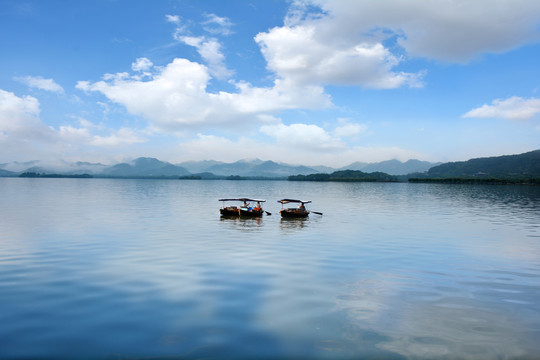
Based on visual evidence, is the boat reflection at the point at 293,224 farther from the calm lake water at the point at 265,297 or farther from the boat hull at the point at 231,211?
the calm lake water at the point at 265,297

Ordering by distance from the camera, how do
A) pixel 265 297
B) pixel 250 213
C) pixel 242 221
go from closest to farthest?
pixel 265 297 < pixel 242 221 < pixel 250 213

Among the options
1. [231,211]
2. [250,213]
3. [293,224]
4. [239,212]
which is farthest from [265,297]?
[231,211]

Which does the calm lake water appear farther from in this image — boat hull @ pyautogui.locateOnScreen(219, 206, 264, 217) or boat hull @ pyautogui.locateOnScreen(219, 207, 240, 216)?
boat hull @ pyautogui.locateOnScreen(219, 207, 240, 216)

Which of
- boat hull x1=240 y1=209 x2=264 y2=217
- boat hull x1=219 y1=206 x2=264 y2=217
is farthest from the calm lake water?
boat hull x1=219 y1=206 x2=264 y2=217

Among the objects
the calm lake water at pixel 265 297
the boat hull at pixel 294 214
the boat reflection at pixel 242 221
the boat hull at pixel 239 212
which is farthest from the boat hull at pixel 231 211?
the calm lake water at pixel 265 297

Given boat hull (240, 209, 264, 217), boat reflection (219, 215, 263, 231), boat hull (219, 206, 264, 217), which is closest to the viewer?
boat reflection (219, 215, 263, 231)

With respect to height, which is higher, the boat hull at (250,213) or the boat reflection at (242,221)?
the boat hull at (250,213)

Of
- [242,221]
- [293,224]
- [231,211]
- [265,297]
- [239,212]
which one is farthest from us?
[231,211]

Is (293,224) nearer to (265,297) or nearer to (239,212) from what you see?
(239,212)

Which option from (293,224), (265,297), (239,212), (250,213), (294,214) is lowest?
(293,224)

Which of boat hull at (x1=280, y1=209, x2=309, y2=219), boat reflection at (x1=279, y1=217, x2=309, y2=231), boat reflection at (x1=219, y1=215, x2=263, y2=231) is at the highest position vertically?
boat hull at (x1=280, y1=209, x2=309, y2=219)

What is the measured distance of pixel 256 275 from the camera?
89.4ft

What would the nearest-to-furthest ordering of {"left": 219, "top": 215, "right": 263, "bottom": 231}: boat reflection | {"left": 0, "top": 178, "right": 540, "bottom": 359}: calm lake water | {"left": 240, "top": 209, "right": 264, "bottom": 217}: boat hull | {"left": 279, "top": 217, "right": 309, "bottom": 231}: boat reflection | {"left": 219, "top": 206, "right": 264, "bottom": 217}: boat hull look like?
{"left": 0, "top": 178, "right": 540, "bottom": 359}: calm lake water → {"left": 279, "top": 217, "right": 309, "bottom": 231}: boat reflection → {"left": 219, "top": 215, "right": 263, "bottom": 231}: boat reflection → {"left": 240, "top": 209, "right": 264, "bottom": 217}: boat hull → {"left": 219, "top": 206, "right": 264, "bottom": 217}: boat hull

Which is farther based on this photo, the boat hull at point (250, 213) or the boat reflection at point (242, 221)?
the boat hull at point (250, 213)
